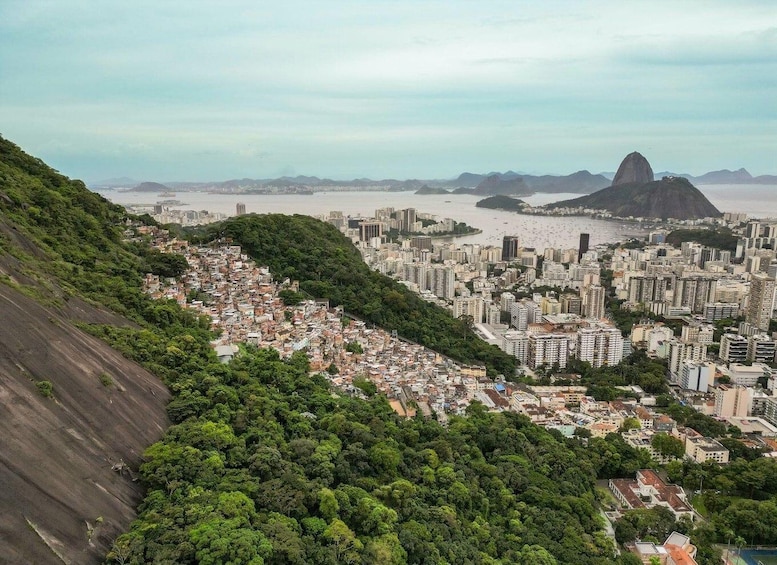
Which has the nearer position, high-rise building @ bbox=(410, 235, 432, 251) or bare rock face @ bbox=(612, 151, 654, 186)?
high-rise building @ bbox=(410, 235, 432, 251)

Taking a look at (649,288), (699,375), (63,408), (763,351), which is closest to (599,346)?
(699,375)

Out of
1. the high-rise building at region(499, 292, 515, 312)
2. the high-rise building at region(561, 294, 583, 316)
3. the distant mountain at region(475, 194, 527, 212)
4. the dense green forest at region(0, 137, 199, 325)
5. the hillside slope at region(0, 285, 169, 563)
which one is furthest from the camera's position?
the distant mountain at region(475, 194, 527, 212)

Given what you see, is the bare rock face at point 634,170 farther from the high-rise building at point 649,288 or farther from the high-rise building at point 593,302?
the high-rise building at point 593,302

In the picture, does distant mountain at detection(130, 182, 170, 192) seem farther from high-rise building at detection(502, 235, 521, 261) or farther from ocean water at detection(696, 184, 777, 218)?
ocean water at detection(696, 184, 777, 218)

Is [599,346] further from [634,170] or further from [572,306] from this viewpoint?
[634,170]

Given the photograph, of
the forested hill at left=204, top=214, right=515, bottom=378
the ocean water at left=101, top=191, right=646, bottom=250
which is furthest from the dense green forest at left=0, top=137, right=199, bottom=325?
the ocean water at left=101, top=191, right=646, bottom=250

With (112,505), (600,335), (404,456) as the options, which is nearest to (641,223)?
(600,335)

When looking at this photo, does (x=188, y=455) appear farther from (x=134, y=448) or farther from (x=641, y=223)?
(x=641, y=223)
